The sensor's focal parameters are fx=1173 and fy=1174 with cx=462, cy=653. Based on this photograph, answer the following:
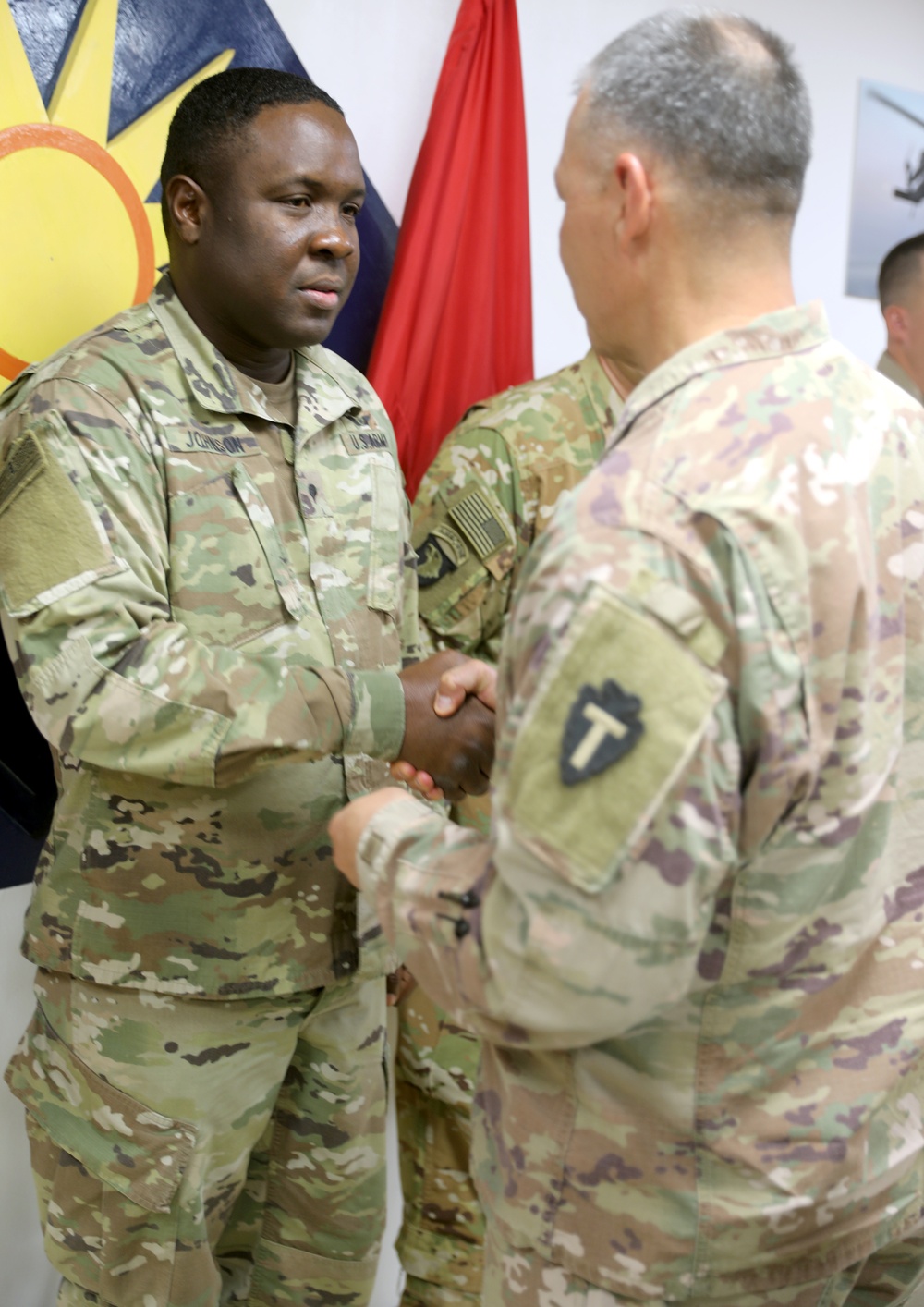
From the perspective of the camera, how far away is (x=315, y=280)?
1504 mm

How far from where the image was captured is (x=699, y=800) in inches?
31.1

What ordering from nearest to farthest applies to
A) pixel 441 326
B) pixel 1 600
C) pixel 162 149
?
1. pixel 1 600
2. pixel 162 149
3. pixel 441 326

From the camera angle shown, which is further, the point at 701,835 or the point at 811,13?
the point at 811,13

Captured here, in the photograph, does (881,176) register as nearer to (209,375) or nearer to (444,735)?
(209,375)

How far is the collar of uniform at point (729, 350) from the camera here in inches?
36.3

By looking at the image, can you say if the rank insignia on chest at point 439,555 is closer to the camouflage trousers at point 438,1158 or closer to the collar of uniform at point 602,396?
the collar of uniform at point 602,396

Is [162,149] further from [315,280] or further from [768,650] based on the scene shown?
[768,650]

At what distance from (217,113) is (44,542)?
2.04 ft

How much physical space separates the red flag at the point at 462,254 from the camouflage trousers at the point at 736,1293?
1.41m

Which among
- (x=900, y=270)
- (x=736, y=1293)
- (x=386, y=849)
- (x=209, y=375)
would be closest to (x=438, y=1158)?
(x=736, y=1293)

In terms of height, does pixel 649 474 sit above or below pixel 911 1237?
above

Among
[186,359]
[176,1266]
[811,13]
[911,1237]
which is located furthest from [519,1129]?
[811,13]

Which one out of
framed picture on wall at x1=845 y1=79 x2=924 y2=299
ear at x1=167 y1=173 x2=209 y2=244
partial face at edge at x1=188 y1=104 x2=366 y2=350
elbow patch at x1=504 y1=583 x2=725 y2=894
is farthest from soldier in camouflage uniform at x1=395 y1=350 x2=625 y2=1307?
framed picture on wall at x1=845 y1=79 x2=924 y2=299

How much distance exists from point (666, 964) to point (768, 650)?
0.76 ft
